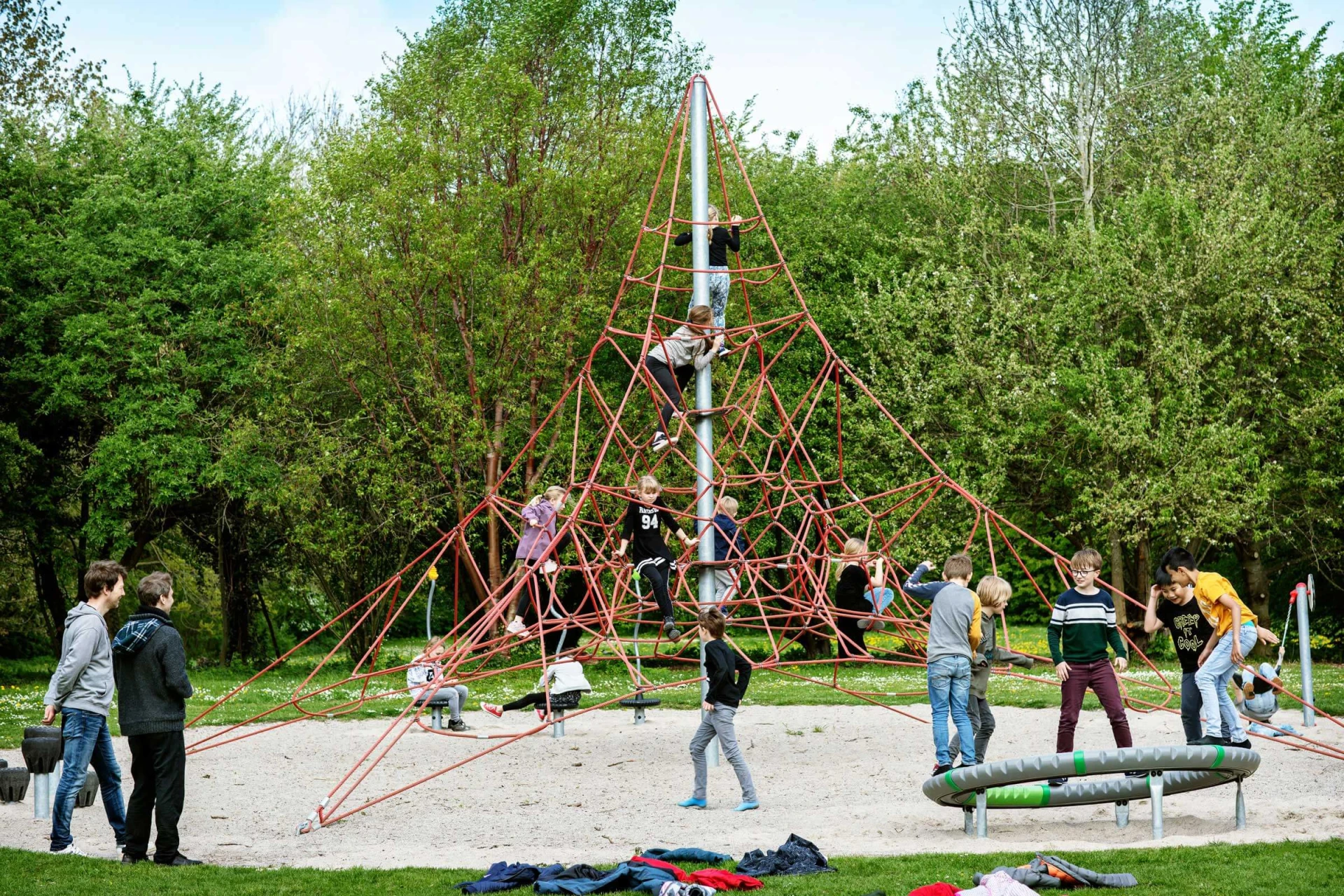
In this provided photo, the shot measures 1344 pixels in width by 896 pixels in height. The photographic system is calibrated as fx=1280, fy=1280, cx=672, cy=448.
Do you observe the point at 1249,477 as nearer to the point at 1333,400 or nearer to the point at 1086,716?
the point at 1333,400

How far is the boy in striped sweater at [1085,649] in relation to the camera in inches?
278

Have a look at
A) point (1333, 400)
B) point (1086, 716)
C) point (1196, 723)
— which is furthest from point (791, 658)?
point (1196, 723)

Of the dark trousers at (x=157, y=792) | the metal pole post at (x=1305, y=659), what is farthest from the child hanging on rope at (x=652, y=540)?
the metal pole post at (x=1305, y=659)

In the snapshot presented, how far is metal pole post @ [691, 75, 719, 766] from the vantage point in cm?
887

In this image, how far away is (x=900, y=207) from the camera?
69.7ft

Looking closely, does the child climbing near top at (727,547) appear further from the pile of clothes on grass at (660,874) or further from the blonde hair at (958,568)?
the pile of clothes on grass at (660,874)

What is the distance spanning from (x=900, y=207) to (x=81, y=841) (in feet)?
56.4

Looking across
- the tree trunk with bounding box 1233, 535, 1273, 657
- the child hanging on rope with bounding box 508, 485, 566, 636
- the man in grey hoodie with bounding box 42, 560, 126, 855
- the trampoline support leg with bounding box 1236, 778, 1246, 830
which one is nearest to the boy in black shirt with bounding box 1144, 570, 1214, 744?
the trampoline support leg with bounding box 1236, 778, 1246, 830

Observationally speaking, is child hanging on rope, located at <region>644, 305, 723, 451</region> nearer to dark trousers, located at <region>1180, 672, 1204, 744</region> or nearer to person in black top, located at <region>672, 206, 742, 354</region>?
person in black top, located at <region>672, 206, 742, 354</region>

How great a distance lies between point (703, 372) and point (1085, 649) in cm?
336

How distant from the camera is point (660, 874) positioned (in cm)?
537

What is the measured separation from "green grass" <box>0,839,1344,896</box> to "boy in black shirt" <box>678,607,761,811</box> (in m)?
1.33

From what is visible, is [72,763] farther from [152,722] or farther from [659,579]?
[659,579]

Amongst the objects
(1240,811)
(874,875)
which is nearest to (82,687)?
(874,875)
